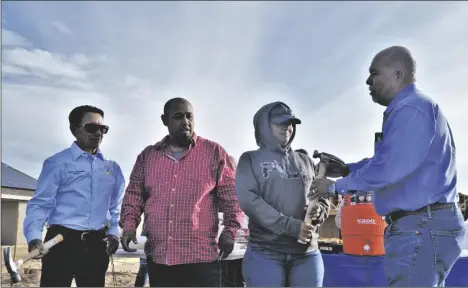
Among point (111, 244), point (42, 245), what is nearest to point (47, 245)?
point (42, 245)

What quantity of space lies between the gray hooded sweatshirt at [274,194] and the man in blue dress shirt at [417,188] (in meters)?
0.43

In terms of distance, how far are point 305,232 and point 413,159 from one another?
2.41 ft

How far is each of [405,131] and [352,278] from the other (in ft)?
6.66

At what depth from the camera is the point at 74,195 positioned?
125 inches

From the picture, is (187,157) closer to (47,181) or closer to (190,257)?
(190,257)

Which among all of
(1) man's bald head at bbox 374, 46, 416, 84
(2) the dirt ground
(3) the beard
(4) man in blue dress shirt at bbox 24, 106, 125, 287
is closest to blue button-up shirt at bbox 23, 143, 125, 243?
(4) man in blue dress shirt at bbox 24, 106, 125, 287

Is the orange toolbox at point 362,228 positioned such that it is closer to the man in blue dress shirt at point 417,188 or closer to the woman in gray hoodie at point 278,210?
the woman in gray hoodie at point 278,210

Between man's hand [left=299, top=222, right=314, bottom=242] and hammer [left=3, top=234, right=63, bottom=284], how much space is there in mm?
1532

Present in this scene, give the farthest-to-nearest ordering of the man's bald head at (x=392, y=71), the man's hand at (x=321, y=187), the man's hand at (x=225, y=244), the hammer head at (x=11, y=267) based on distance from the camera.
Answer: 1. the hammer head at (x=11, y=267)
2. the man's hand at (x=225, y=244)
3. the man's hand at (x=321, y=187)
4. the man's bald head at (x=392, y=71)

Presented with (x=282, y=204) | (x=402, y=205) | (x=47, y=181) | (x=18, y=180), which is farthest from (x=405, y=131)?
(x=18, y=180)

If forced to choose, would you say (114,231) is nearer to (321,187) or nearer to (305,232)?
(305,232)

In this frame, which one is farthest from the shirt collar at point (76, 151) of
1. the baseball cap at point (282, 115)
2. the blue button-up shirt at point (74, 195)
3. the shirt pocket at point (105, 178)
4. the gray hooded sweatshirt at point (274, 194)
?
the baseball cap at point (282, 115)

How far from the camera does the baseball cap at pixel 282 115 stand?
2.83 meters

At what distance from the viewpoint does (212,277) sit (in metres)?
2.92
